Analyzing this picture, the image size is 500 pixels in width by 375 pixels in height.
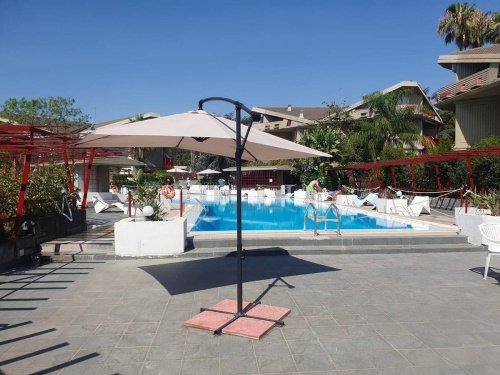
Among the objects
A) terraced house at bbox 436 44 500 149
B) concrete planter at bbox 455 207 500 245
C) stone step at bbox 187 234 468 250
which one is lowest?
stone step at bbox 187 234 468 250

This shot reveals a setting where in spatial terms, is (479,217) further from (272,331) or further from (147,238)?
(147,238)

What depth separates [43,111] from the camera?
126ft

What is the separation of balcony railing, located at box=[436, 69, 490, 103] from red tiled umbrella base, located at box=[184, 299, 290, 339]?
2161 centimetres

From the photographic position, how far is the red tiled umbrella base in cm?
403

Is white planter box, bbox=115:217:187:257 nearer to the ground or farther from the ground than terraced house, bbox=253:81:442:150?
nearer to the ground

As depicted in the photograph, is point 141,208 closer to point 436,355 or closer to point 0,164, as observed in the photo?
point 0,164

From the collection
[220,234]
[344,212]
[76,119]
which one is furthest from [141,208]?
[76,119]

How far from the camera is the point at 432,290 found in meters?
5.64

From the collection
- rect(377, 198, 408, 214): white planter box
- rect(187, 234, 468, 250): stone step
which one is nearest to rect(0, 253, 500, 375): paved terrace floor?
rect(187, 234, 468, 250): stone step

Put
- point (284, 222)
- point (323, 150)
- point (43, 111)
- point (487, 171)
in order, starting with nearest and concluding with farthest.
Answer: point (284, 222) < point (487, 171) < point (323, 150) < point (43, 111)

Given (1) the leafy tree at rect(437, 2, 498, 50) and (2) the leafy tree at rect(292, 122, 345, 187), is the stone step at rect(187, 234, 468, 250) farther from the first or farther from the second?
(1) the leafy tree at rect(437, 2, 498, 50)

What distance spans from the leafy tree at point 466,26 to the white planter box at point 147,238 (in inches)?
1272

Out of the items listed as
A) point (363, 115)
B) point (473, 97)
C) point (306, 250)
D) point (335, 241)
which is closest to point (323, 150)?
point (363, 115)

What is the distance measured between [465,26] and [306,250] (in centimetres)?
3206
